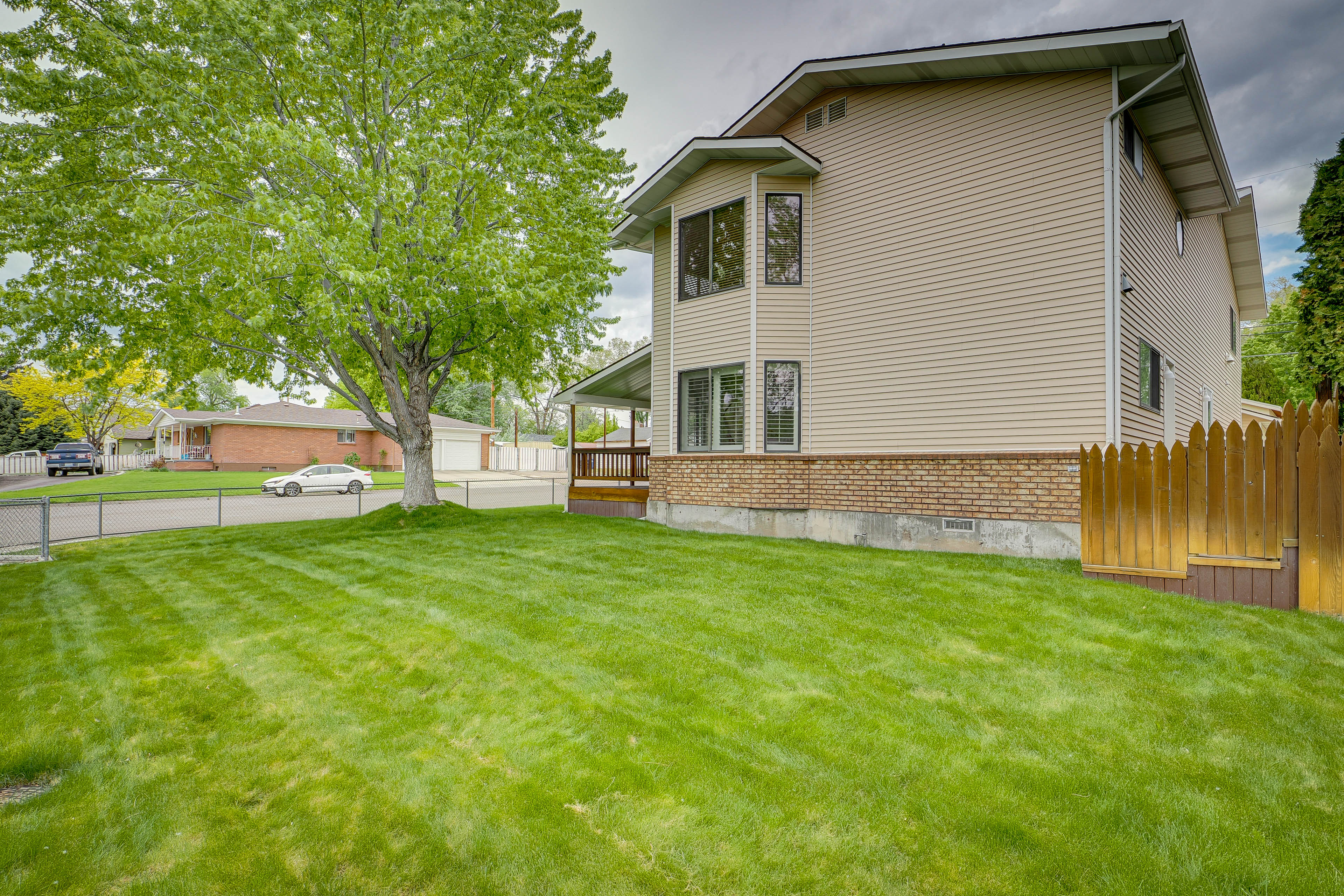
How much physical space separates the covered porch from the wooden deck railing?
0.01 m

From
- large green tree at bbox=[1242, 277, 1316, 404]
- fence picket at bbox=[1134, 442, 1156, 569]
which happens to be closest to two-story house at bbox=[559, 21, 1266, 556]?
fence picket at bbox=[1134, 442, 1156, 569]

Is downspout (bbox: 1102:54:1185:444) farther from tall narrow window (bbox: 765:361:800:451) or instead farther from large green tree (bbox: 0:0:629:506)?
large green tree (bbox: 0:0:629:506)

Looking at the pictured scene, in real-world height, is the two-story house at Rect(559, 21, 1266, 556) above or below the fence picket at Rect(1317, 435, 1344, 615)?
above

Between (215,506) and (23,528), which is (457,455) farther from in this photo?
(23,528)

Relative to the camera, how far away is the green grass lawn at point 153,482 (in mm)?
21641

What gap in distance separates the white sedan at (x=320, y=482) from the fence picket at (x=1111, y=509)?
2393cm

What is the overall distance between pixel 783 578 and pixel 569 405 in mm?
10366

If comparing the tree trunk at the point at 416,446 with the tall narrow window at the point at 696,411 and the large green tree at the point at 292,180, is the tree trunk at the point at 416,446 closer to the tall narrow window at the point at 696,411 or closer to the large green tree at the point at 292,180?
the large green tree at the point at 292,180

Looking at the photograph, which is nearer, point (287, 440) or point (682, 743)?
point (682, 743)

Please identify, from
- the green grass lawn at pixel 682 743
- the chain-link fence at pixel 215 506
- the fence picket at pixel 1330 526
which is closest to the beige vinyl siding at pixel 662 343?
the chain-link fence at pixel 215 506

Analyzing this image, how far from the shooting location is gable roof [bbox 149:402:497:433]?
35.3 meters

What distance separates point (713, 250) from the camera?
11828mm

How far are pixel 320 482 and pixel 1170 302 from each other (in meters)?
27.8

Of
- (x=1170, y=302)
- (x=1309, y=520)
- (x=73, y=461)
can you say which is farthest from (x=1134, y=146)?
(x=73, y=461)
